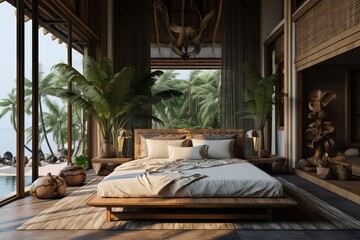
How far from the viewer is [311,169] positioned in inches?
275

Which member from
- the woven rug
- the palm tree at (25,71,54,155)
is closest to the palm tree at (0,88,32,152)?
the palm tree at (25,71,54,155)

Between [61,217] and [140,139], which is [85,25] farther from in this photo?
[61,217]

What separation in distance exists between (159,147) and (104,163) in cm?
166

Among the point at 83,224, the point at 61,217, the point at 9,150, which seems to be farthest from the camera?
the point at 9,150

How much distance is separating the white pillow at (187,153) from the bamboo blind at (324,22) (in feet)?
8.15

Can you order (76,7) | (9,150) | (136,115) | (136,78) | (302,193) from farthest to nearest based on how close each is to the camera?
1. (136,78)
2. (136,115)
3. (76,7)
4. (302,193)
5. (9,150)

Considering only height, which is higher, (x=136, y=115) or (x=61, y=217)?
(x=136, y=115)

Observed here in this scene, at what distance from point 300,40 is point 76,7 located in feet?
14.1

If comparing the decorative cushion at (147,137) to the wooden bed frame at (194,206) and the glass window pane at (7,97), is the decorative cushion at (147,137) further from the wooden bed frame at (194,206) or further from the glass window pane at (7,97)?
the wooden bed frame at (194,206)

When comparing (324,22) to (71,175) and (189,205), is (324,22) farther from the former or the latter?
(71,175)

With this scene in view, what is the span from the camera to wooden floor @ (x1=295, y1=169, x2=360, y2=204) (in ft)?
16.7

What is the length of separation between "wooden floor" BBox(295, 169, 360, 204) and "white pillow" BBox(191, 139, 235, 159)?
141 cm

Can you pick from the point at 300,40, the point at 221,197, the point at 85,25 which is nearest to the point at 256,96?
the point at 300,40

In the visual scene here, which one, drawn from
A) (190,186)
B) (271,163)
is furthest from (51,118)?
(190,186)
